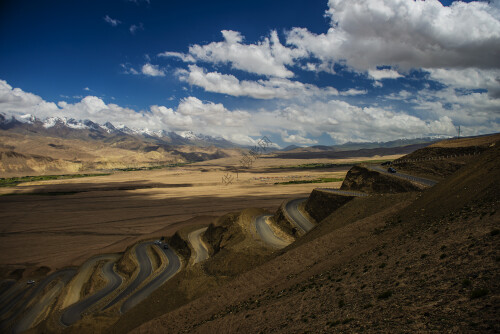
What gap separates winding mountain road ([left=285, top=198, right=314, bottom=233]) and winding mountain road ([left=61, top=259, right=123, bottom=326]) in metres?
27.6

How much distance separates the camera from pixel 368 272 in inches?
562

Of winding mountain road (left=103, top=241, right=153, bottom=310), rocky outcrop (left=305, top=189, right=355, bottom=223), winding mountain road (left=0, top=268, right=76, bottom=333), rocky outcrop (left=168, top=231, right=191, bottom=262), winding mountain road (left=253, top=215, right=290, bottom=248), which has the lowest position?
winding mountain road (left=0, top=268, right=76, bottom=333)

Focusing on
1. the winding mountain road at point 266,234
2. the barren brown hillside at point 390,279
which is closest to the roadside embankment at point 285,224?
the winding mountain road at point 266,234

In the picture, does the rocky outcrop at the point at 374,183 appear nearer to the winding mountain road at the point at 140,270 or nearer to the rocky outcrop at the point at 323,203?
the rocky outcrop at the point at 323,203

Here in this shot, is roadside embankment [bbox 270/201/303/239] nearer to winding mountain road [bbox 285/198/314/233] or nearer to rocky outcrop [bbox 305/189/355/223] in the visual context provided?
winding mountain road [bbox 285/198/314/233]

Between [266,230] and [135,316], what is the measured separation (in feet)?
69.4

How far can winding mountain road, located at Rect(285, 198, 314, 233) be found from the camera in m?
40.5

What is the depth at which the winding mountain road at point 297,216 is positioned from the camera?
40.5 metres

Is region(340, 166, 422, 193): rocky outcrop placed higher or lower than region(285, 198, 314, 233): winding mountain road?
higher

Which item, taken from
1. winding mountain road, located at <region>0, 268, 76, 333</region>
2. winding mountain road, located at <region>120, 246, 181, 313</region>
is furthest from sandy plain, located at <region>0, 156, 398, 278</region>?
winding mountain road, located at <region>120, 246, 181, 313</region>

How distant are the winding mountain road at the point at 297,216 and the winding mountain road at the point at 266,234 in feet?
13.5

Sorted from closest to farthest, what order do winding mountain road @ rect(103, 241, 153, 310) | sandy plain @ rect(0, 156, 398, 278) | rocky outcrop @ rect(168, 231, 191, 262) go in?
winding mountain road @ rect(103, 241, 153, 310), rocky outcrop @ rect(168, 231, 191, 262), sandy plain @ rect(0, 156, 398, 278)

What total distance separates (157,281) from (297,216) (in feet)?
74.8

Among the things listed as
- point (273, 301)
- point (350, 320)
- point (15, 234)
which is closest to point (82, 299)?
point (273, 301)
